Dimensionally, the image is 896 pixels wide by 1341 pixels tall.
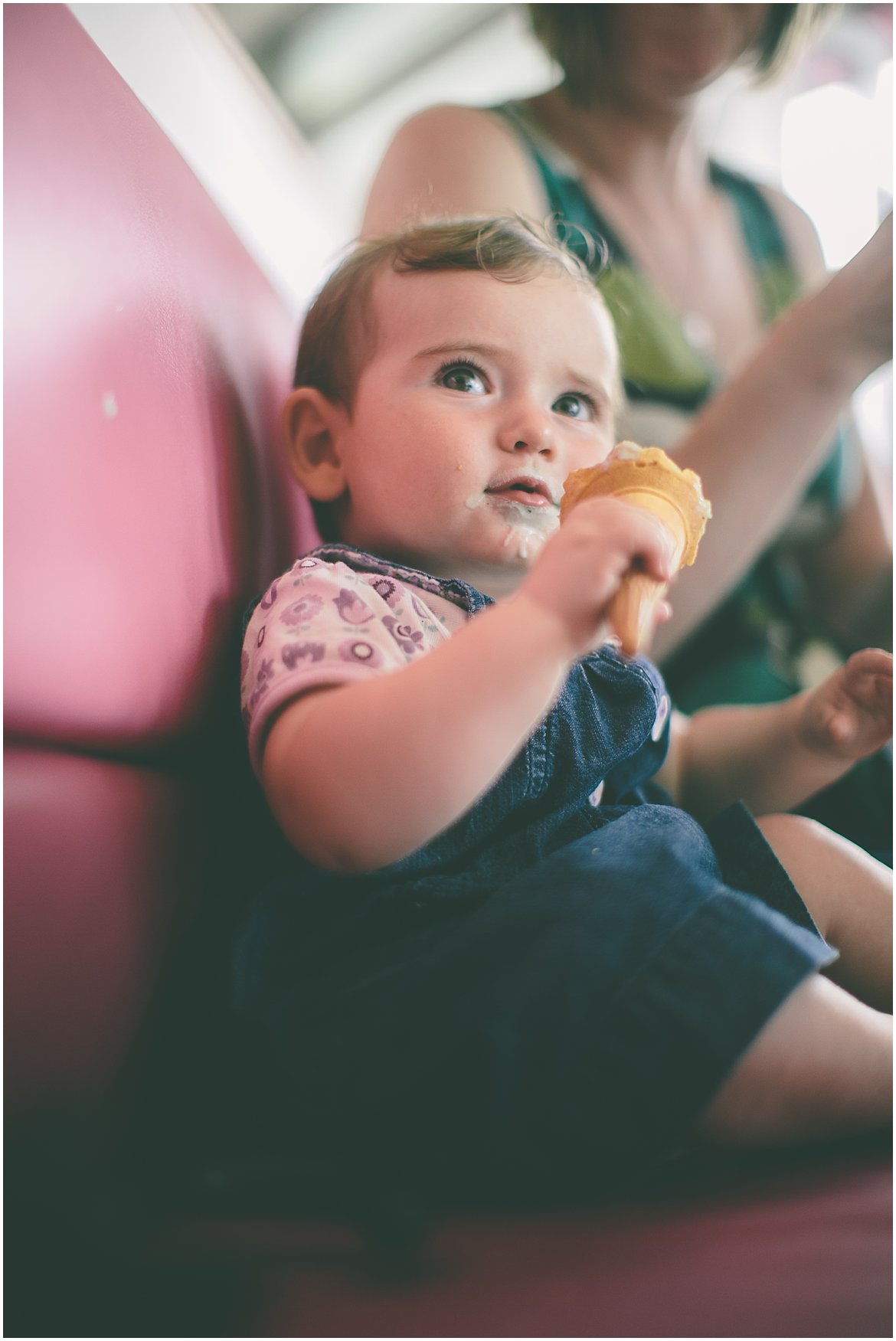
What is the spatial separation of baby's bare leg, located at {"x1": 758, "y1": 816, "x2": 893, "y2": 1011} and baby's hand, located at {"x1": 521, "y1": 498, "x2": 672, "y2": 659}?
255 mm

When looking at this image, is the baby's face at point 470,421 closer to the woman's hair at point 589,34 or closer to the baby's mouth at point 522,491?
the baby's mouth at point 522,491

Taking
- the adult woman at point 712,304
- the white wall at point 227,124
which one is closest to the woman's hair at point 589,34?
the adult woman at point 712,304

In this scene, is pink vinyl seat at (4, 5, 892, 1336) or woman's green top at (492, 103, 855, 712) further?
woman's green top at (492, 103, 855, 712)

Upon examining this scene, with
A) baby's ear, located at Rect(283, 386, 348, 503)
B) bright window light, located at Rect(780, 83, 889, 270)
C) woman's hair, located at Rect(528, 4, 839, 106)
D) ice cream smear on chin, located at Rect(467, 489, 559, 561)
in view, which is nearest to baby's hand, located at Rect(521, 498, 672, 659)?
ice cream smear on chin, located at Rect(467, 489, 559, 561)

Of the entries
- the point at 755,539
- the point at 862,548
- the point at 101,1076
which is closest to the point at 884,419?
the point at 862,548

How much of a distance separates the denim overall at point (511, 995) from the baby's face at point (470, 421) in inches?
6.4

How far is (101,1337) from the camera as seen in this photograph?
33 centimetres

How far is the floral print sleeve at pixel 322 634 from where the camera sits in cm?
43

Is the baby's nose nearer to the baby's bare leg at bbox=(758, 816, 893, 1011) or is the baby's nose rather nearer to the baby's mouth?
the baby's mouth

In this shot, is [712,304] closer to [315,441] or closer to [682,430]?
[682,430]

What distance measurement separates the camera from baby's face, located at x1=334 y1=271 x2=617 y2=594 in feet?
1.85

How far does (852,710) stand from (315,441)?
1.43 ft

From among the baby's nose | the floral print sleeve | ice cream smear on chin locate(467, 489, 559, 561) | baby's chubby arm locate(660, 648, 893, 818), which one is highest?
the floral print sleeve

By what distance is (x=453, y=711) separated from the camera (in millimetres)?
384
